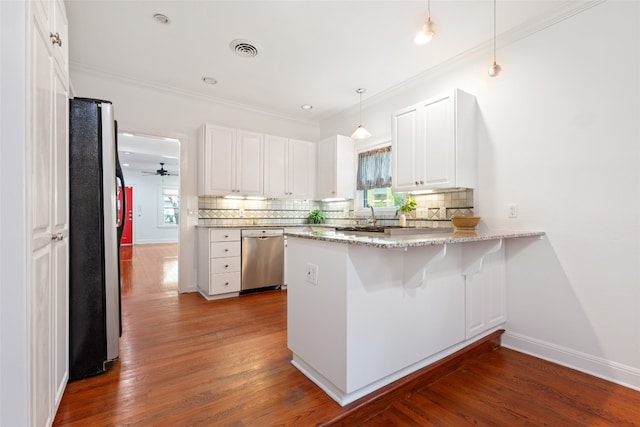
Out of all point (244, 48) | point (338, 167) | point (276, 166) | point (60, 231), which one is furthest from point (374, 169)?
point (60, 231)

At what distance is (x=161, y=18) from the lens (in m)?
2.51

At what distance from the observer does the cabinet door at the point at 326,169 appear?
4527 mm

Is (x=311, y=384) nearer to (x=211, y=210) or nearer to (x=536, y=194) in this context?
(x=536, y=194)

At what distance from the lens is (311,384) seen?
71.6 inches

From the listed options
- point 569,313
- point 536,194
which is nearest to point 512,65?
point 536,194

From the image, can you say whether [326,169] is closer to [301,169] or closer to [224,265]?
[301,169]

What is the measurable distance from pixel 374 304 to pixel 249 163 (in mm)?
3177

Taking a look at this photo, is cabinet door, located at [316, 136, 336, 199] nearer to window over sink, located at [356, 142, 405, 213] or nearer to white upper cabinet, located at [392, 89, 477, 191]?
window over sink, located at [356, 142, 405, 213]

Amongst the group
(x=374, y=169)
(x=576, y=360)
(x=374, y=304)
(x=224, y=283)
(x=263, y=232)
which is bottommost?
(x=576, y=360)

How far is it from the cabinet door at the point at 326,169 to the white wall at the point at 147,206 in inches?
315

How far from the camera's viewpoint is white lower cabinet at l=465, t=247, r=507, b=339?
226 cm

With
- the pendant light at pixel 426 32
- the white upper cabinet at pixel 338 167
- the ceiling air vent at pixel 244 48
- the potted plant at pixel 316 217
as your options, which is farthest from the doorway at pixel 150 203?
the pendant light at pixel 426 32

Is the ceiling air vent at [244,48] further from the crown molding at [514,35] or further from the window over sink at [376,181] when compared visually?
the window over sink at [376,181]

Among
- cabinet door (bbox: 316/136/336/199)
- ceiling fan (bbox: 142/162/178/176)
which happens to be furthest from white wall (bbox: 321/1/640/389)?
ceiling fan (bbox: 142/162/178/176)
